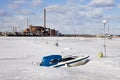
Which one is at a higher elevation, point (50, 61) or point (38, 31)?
point (38, 31)

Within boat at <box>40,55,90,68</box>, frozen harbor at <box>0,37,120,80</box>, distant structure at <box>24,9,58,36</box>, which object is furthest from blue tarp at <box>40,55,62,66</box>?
distant structure at <box>24,9,58,36</box>

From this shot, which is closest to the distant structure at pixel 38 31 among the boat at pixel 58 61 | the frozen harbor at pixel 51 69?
the frozen harbor at pixel 51 69

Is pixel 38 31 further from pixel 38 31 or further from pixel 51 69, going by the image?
pixel 51 69

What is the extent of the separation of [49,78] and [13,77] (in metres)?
1.69

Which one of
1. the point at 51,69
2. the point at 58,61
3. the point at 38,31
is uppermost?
the point at 38,31

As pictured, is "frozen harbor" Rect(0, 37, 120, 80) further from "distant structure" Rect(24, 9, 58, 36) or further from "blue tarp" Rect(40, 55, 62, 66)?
"distant structure" Rect(24, 9, 58, 36)

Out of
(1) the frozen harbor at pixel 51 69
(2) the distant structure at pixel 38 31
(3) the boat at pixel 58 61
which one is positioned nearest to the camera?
(1) the frozen harbor at pixel 51 69

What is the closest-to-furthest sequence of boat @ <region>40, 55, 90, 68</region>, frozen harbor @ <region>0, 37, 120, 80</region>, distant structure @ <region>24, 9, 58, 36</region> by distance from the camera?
1. frozen harbor @ <region>0, 37, 120, 80</region>
2. boat @ <region>40, 55, 90, 68</region>
3. distant structure @ <region>24, 9, 58, 36</region>

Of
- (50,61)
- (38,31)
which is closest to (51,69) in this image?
(50,61)

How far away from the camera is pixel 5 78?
11.0 metres

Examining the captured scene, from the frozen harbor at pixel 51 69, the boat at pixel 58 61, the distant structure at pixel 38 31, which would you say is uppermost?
the distant structure at pixel 38 31

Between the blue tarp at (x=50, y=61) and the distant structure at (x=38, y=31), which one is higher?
the distant structure at (x=38, y=31)

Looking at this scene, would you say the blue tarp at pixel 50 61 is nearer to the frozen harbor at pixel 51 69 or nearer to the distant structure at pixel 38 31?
the frozen harbor at pixel 51 69

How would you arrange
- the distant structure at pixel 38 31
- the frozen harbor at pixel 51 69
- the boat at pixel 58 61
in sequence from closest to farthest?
1. the frozen harbor at pixel 51 69
2. the boat at pixel 58 61
3. the distant structure at pixel 38 31
